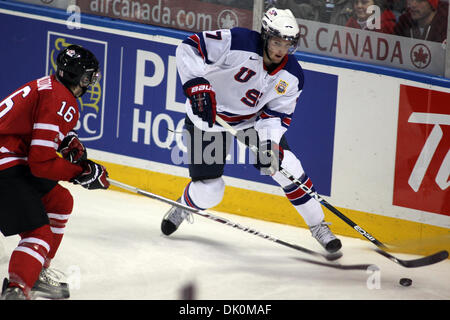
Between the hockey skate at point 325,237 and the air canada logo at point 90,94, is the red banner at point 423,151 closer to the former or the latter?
the hockey skate at point 325,237

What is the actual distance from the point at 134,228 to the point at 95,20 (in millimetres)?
1400

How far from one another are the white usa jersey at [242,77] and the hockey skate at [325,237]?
1.80 feet

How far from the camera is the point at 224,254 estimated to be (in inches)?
159

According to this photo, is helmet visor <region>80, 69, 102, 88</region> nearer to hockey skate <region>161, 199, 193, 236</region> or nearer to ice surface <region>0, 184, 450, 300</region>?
ice surface <region>0, 184, 450, 300</region>

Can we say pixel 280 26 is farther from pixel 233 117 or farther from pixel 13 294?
pixel 13 294

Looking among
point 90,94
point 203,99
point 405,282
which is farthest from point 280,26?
point 90,94

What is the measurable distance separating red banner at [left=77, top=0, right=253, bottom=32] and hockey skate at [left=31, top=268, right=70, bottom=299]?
1965 mm

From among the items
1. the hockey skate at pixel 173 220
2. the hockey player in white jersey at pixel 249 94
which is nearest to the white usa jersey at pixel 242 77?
the hockey player in white jersey at pixel 249 94

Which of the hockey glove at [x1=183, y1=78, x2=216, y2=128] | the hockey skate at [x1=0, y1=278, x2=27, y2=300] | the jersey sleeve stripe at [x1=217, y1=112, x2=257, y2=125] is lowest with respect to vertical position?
the hockey skate at [x1=0, y1=278, x2=27, y2=300]

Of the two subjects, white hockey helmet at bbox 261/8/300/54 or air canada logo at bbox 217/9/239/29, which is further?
air canada logo at bbox 217/9/239/29

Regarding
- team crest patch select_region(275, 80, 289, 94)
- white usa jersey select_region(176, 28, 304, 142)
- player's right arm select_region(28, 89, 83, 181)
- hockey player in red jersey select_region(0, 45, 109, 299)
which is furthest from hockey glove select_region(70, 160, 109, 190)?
team crest patch select_region(275, 80, 289, 94)

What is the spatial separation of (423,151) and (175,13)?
67.1 inches

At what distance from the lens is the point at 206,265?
3.86m

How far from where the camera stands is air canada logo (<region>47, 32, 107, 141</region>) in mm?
4941
